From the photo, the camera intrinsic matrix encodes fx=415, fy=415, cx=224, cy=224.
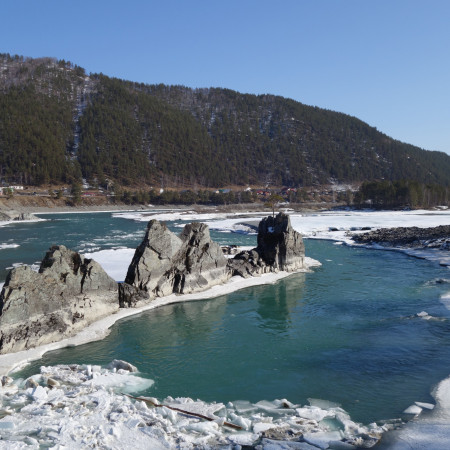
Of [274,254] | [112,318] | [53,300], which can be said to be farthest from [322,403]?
[274,254]

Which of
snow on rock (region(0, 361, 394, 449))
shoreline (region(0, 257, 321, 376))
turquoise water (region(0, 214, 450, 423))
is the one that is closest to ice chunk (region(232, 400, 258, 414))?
snow on rock (region(0, 361, 394, 449))

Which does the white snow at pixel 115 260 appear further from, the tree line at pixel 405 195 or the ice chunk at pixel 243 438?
the tree line at pixel 405 195

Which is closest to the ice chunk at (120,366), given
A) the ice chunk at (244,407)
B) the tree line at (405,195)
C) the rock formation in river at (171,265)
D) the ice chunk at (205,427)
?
the ice chunk at (244,407)

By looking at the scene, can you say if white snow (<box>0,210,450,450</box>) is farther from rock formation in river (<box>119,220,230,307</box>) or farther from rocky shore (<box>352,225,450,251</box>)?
rocky shore (<box>352,225,450,251</box>)

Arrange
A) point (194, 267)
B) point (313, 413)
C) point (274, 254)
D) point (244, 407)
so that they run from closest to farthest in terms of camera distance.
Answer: point (313, 413), point (244, 407), point (194, 267), point (274, 254)

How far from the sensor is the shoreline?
17.3m

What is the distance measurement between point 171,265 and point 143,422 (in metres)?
16.1

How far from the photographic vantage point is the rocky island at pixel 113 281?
18.9 m

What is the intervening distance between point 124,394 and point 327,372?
7760mm

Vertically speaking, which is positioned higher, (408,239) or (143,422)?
(408,239)

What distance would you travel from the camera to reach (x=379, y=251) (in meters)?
48.1

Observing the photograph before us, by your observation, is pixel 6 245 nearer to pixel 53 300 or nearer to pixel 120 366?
pixel 53 300

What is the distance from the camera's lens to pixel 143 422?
40.8ft

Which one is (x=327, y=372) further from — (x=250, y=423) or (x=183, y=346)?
(x=183, y=346)
